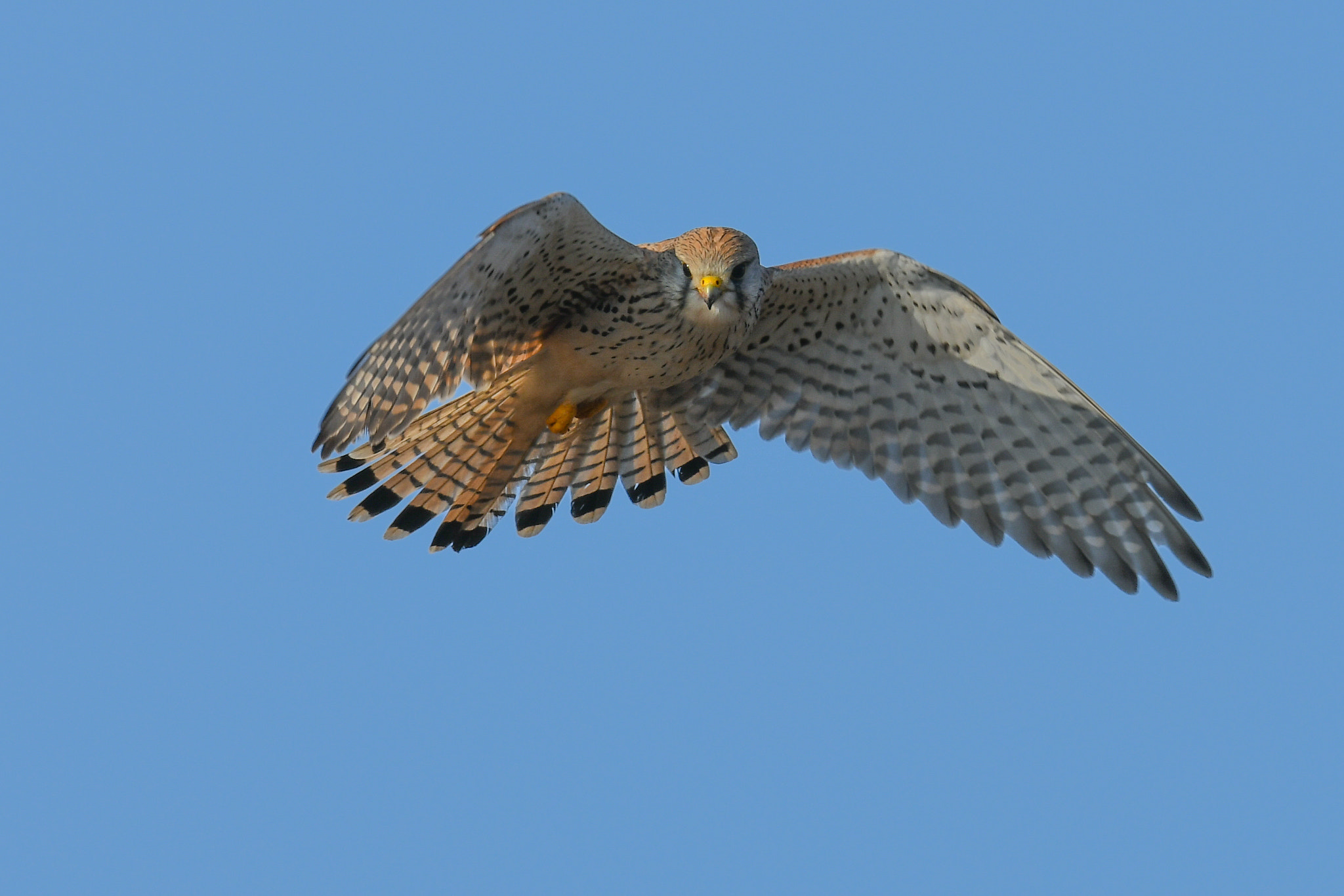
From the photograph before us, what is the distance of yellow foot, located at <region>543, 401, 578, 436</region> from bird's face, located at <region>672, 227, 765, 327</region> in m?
1.02

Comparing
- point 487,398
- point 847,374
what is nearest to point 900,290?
point 847,374

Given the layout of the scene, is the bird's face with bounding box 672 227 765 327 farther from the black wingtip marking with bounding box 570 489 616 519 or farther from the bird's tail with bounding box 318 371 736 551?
the black wingtip marking with bounding box 570 489 616 519

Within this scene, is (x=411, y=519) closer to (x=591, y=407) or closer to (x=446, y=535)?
(x=446, y=535)

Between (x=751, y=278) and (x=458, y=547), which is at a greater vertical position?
(x=751, y=278)

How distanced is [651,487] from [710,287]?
65.3 inches

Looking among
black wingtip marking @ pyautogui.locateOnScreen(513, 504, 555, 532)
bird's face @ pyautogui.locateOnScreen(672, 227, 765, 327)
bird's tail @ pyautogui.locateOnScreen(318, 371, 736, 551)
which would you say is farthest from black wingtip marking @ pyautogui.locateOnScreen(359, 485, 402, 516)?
bird's face @ pyautogui.locateOnScreen(672, 227, 765, 327)

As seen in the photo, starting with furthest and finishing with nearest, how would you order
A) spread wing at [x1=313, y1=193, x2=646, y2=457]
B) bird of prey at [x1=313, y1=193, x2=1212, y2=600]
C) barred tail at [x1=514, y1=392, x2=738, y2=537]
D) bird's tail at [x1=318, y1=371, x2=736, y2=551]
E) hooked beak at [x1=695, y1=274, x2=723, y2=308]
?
1. barred tail at [x1=514, y1=392, x2=738, y2=537]
2. bird's tail at [x1=318, y1=371, x2=736, y2=551]
3. bird of prey at [x1=313, y1=193, x2=1212, y2=600]
4. hooked beak at [x1=695, y1=274, x2=723, y2=308]
5. spread wing at [x1=313, y1=193, x2=646, y2=457]

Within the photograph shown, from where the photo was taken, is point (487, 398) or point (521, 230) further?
point (487, 398)

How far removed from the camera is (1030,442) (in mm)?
7957

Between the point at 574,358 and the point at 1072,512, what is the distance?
2.71 meters

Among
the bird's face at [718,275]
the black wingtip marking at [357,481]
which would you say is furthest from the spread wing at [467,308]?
the black wingtip marking at [357,481]

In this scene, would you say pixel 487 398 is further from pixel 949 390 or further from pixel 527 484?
pixel 949 390

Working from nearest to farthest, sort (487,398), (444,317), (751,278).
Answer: (444,317)
(751,278)
(487,398)

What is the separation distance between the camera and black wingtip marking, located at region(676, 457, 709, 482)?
809 centimetres
